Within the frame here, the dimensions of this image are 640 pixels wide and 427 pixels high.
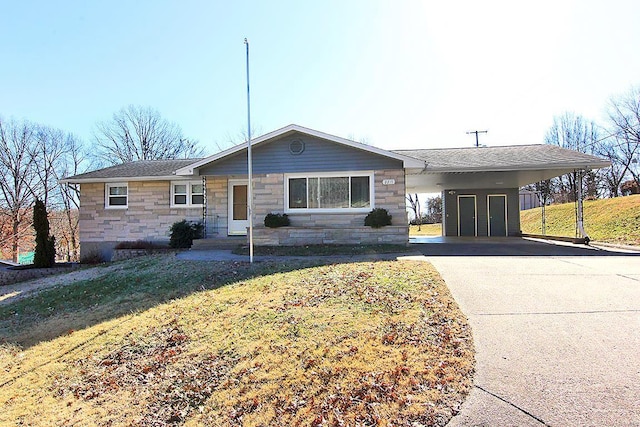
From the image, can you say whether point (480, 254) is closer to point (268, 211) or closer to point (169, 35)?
point (268, 211)

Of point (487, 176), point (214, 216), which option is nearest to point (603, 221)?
point (487, 176)

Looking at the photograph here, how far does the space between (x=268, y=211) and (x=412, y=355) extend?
396 inches

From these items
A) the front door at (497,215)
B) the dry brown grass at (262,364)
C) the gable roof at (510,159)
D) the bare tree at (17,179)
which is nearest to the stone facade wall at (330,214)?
the gable roof at (510,159)

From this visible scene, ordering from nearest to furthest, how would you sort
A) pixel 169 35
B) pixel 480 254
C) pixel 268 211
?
1. pixel 480 254
2. pixel 169 35
3. pixel 268 211

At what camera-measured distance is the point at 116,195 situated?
15547mm

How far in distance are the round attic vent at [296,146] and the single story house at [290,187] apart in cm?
4

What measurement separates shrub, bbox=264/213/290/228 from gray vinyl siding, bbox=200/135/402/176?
5.43ft

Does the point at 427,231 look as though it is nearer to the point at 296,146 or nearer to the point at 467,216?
the point at 467,216

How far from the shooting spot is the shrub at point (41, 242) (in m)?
13.8

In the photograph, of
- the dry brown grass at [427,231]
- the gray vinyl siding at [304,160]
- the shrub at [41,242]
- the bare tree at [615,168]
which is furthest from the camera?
the bare tree at [615,168]

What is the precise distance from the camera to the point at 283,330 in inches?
190

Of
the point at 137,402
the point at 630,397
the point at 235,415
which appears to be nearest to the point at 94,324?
the point at 137,402

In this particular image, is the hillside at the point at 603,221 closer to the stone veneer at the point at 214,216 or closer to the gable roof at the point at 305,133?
the gable roof at the point at 305,133

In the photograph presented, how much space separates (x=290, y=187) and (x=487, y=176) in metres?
8.26
